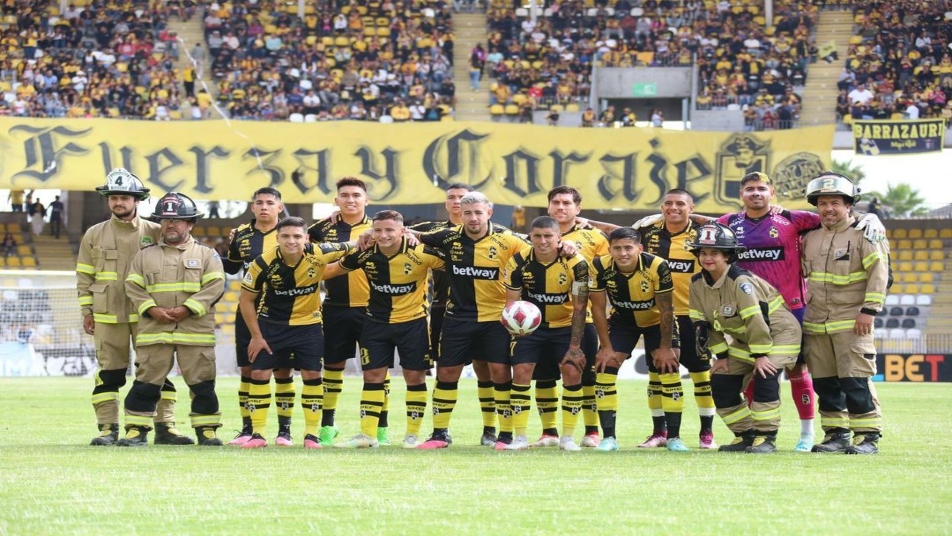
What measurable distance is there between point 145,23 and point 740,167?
19.6 metres

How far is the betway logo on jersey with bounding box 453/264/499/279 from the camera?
455 inches

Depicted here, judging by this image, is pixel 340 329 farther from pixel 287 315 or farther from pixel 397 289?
pixel 397 289

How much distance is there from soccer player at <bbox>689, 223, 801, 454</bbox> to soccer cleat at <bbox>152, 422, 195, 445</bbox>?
483 centimetres

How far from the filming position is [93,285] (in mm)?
11867

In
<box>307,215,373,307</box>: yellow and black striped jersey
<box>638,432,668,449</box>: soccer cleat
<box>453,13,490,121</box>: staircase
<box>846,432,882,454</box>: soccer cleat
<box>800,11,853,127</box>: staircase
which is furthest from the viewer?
<box>453,13,490,121</box>: staircase

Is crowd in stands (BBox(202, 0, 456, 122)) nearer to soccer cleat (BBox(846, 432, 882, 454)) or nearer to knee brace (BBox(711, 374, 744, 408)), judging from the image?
Result: knee brace (BBox(711, 374, 744, 408))

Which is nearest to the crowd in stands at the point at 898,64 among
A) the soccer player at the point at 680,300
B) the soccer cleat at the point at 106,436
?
the soccer player at the point at 680,300

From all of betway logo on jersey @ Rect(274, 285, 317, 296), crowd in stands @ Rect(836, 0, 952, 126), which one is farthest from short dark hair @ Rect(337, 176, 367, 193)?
crowd in stands @ Rect(836, 0, 952, 126)

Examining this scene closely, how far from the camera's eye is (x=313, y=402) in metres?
12.0

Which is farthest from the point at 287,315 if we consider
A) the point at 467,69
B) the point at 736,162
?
the point at 467,69

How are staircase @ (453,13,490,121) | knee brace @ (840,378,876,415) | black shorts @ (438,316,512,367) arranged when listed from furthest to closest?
staircase @ (453,13,490,121)
black shorts @ (438,316,512,367)
knee brace @ (840,378,876,415)

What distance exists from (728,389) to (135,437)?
17.4 feet

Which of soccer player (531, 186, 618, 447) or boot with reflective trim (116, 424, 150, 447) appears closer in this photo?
boot with reflective trim (116, 424, 150, 447)

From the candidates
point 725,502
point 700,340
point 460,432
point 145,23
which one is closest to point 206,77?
point 145,23
